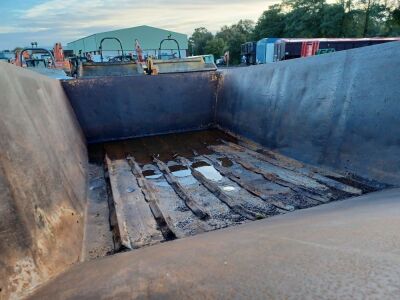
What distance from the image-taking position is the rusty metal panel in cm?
450

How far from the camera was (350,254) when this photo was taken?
0.71m

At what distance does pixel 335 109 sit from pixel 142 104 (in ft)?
9.74

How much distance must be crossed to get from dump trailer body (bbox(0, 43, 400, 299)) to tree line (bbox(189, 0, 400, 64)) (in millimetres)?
26337

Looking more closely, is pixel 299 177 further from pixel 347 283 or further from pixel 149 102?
pixel 149 102

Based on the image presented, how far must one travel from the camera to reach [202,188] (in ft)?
8.96

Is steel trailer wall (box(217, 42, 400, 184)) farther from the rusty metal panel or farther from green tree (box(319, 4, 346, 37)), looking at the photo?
green tree (box(319, 4, 346, 37))

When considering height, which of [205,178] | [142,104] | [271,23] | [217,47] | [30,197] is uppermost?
[271,23]

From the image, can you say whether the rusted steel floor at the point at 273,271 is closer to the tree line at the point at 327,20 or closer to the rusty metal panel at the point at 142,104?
the rusty metal panel at the point at 142,104

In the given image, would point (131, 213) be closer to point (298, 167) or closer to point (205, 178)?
point (205, 178)

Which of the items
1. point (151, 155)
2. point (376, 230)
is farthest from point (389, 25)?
point (376, 230)

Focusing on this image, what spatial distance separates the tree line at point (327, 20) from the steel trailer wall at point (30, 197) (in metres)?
28.8

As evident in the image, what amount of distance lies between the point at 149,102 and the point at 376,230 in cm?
432

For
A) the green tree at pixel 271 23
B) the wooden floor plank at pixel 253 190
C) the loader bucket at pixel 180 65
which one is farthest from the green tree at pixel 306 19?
the wooden floor plank at pixel 253 190

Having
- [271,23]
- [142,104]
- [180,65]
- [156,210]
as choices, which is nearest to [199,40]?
[271,23]
